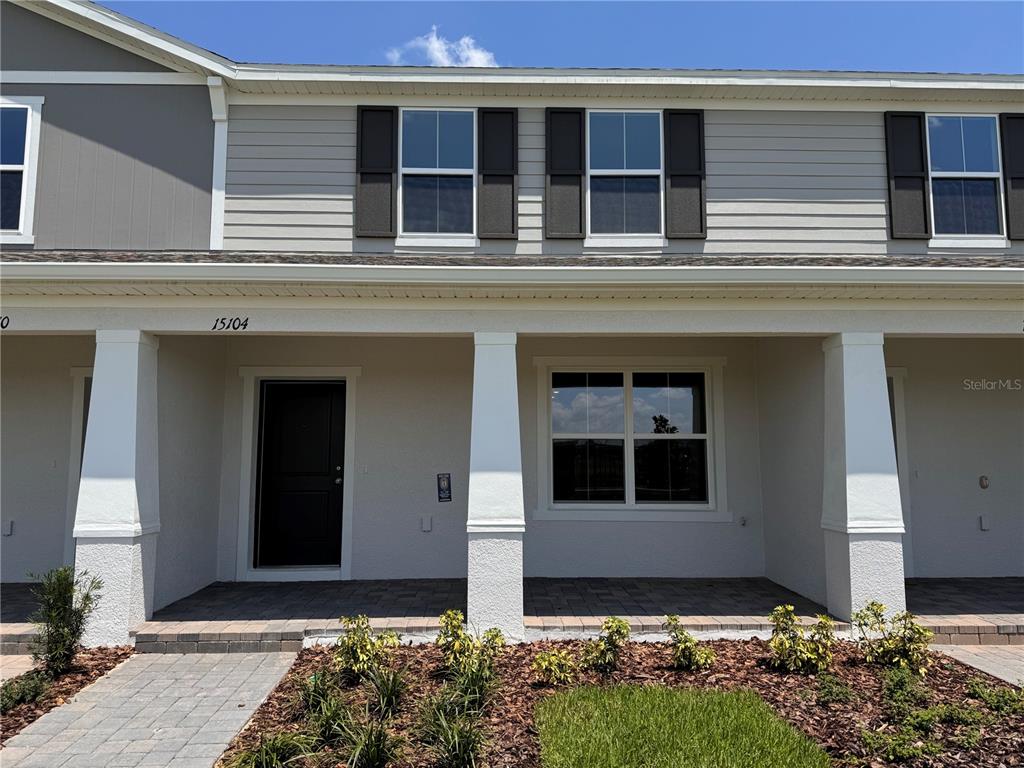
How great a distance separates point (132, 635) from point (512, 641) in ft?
10.3

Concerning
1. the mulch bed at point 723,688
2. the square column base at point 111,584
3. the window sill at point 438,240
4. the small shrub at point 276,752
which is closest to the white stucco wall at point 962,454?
the mulch bed at point 723,688

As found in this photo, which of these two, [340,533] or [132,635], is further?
[340,533]

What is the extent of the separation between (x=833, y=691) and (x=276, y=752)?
3514mm

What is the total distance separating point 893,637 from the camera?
4.98 metres

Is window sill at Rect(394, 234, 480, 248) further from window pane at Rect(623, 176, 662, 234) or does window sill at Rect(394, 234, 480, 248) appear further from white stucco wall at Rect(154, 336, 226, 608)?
white stucco wall at Rect(154, 336, 226, 608)

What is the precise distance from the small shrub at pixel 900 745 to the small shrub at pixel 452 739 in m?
2.18

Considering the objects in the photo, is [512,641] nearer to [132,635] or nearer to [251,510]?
[132,635]

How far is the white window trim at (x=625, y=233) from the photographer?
7449 millimetres

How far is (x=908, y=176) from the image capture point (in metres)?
7.59

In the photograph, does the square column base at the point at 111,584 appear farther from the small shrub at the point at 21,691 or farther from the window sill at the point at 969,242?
the window sill at the point at 969,242

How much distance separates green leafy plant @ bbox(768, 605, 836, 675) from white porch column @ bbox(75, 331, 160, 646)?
5.17 m

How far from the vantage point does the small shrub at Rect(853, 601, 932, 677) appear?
488 cm

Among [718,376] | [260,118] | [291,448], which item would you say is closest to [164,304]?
[291,448]

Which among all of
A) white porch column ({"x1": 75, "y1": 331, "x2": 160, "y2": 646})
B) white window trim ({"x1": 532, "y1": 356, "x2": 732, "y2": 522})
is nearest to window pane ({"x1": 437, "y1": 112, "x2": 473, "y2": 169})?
white window trim ({"x1": 532, "y1": 356, "x2": 732, "y2": 522})
